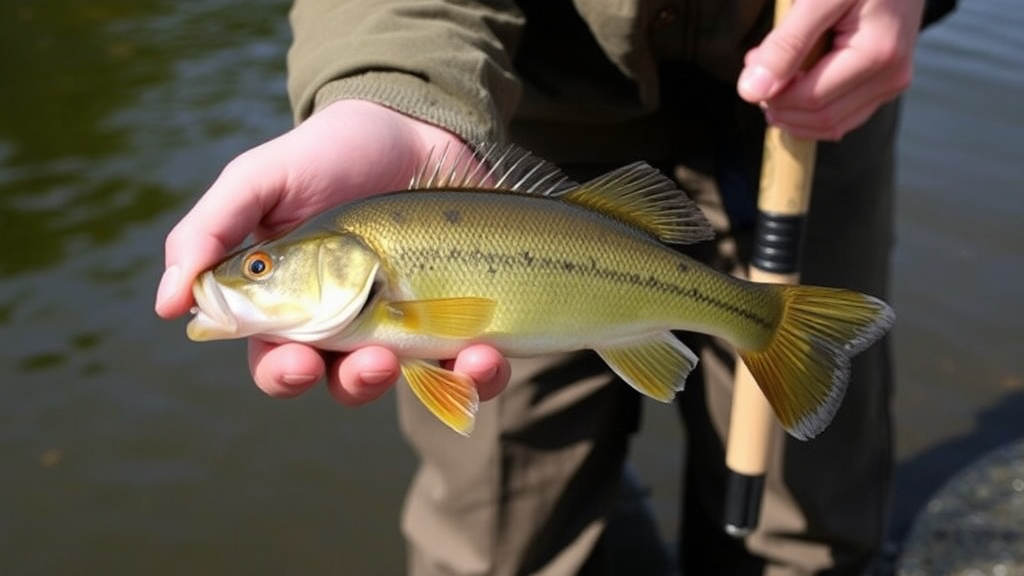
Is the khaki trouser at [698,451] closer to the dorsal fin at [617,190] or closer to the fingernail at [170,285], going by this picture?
the dorsal fin at [617,190]

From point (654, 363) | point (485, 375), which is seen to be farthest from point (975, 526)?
point (485, 375)

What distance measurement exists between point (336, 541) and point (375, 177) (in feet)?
7.11

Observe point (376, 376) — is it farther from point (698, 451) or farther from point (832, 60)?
point (698, 451)

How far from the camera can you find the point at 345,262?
1584 millimetres

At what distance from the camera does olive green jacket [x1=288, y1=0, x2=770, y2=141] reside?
6.68 ft

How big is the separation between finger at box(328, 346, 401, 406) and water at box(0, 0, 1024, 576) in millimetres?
2156

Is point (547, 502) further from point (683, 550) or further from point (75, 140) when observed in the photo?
point (75, 140)

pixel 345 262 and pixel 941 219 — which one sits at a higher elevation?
pixel 345 262

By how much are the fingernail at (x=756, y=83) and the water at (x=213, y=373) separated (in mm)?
2055

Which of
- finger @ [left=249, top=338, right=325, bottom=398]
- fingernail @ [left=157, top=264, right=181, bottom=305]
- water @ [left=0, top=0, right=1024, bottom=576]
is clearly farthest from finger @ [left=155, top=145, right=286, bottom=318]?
water @ [left=0, top=0, right=1024, bottom=576]

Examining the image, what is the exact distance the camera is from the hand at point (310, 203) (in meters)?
1.60

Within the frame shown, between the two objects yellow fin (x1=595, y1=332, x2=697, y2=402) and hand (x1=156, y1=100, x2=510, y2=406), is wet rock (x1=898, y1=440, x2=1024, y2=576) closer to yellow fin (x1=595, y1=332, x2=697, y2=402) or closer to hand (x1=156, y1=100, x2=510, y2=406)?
Answer: yellow fin (x1=595, y1=332, x2=697, y2=402)

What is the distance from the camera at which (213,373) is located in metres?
4.36

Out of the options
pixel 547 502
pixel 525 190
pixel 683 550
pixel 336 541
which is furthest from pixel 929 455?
pixel 525 190
